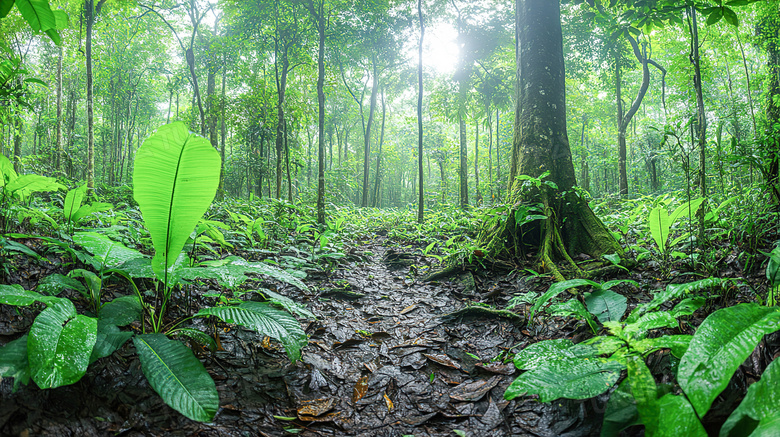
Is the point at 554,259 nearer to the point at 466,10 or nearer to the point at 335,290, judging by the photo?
the point at 335,290

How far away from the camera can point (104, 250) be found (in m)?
1.73

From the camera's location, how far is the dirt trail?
1.15 metres

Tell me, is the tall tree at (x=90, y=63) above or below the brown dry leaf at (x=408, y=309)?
above

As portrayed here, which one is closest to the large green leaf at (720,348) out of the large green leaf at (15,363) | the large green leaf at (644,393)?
the large green leaf at (644,393)

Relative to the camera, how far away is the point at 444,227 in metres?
6.94

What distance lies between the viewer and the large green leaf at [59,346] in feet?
3.36

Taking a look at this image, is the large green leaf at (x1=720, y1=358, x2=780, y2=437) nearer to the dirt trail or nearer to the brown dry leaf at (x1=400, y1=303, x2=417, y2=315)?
the dirt trail

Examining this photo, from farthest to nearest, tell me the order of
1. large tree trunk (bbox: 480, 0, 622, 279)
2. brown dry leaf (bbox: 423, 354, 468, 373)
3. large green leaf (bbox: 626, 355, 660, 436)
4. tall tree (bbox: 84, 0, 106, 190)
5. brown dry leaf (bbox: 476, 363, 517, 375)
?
tall tree (bbox: 84, 0, 106, 190) < large tree trunk (bbox: 480, 0, 622, 279) < brown dry leaf (bbox: 423, 354, 468, 373) < brown dry leaf (bbox: 476, 363, 517, 375) < large green leaf (bbox: 626, 355, 660, 436)

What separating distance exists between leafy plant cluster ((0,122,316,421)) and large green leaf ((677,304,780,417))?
1.48 m

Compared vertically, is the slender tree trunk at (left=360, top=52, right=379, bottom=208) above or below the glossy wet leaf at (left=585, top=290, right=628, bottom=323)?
above

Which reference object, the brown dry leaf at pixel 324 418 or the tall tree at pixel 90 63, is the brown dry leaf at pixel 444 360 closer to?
the brown dry leaf at pixel 324 418

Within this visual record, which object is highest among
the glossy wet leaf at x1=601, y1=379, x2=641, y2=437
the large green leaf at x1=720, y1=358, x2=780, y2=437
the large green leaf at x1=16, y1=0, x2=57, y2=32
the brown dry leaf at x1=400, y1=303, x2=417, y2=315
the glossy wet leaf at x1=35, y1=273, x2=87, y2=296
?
the large green leaf at x1=16, y1=0, x2=57, y2=32

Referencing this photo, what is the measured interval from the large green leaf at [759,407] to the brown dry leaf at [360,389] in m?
1.43

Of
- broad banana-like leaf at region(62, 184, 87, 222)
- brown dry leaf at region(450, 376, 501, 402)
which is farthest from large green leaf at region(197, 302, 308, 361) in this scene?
broad banana-like leaf at region(62, 184, 87, 222)
